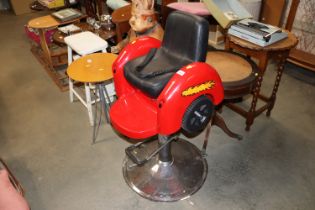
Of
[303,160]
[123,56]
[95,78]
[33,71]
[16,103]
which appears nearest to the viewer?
[123,56]

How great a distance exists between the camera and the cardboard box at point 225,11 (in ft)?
6.54

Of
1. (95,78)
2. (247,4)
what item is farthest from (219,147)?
(247,4)

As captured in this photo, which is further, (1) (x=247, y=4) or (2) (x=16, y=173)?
(1) (x=247, y=4)

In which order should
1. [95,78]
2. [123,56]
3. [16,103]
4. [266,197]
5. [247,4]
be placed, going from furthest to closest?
[247,4] < [16,103] < [95,78] < [266,197] < [123,56]

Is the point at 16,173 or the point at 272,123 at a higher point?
the point at 272,123

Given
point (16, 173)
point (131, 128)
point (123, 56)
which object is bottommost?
point (16, 173)

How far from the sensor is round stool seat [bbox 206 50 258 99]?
1700 millimetres

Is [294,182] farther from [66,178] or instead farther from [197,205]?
[66,178]

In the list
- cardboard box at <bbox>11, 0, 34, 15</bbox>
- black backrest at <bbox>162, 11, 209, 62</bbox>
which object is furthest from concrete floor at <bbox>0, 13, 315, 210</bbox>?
cardboard box at <bbox>11, 0, 34, 15</bbox>

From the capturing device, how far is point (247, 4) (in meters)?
2.95

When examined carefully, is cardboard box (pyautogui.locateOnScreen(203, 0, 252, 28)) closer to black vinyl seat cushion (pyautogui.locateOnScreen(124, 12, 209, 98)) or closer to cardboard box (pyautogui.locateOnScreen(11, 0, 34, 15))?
black vinyl seat cushion (pyautogui.locateOnScreen(124, 12, 209, 98))

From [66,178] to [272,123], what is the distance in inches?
67.5

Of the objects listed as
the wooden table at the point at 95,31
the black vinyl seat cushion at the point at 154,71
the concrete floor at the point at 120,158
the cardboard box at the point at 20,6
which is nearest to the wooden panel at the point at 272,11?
the concrete floor at the point at 120,158

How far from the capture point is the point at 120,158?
205 cm
